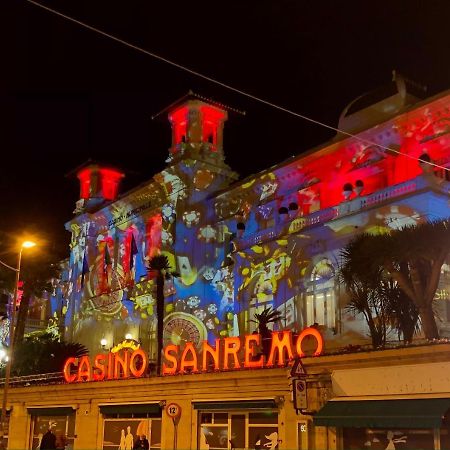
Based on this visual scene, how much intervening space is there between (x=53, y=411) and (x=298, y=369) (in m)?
14.3

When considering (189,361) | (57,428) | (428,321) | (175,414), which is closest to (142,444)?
(175,414)

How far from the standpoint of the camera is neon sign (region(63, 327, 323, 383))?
21.0 m

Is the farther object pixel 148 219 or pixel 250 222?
pixel 148 219

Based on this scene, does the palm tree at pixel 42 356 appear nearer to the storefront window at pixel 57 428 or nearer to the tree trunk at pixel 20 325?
the tree trunk at pixel 20 325

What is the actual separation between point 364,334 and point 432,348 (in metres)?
13.2

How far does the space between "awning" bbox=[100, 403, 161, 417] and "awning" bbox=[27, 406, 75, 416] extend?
8.20 feet

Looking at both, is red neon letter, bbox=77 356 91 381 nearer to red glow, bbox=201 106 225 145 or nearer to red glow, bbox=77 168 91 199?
red glow, bbox=201 106 225 145

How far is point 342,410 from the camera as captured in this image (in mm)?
17641

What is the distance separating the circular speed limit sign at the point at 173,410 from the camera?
22.5 meters

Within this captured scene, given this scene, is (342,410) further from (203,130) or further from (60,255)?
(60,255)

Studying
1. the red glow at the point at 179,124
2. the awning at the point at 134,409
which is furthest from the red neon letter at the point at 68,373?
the red glow at the point at 179,124

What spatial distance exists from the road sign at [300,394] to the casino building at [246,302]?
49mm

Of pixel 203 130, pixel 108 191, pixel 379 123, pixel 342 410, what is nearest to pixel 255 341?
pixel 342 410

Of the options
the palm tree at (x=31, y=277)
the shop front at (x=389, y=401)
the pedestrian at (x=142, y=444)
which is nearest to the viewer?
the shop front at (x=389, y=401)
